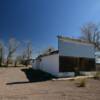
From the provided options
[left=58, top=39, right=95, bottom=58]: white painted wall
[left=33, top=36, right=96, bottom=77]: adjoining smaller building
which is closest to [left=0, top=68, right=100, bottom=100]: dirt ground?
[left=33, top=36, right=96, bottom=77]: adjoining smaller building

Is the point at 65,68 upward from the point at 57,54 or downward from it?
downward

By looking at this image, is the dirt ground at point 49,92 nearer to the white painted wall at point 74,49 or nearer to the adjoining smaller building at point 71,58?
the adjoining smaller building at point 71,58

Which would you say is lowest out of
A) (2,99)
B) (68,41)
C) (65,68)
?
(2,99)

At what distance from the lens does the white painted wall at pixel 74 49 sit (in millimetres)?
20205

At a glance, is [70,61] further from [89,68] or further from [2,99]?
[2,99]

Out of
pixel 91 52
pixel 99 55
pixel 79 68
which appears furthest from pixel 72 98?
pixel 99 55

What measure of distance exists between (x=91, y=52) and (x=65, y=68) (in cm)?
528

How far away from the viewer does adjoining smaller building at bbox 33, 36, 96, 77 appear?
65.9 ft

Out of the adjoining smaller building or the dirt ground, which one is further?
the adjoining smaller building

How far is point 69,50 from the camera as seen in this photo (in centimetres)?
2083

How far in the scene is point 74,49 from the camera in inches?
844

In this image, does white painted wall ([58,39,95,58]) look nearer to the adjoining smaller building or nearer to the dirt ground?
the adjoining smaller building

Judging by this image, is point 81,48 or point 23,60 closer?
point 81,48

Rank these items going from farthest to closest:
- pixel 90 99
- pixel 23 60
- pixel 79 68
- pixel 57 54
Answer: pixel 23 60, pixel 79 68, pixel 57 54, pixel 90 99
